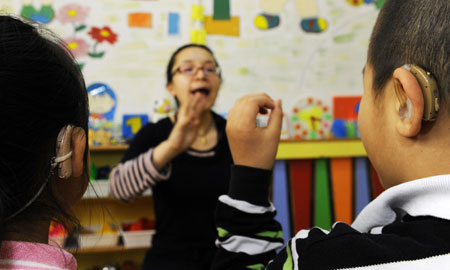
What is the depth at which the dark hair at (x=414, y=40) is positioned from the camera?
1.60 feet

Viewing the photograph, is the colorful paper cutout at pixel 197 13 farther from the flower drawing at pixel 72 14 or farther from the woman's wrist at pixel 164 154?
the woman's wrist at pixel 164 154

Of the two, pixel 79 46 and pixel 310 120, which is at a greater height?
pixel 79 46

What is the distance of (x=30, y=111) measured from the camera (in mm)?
445

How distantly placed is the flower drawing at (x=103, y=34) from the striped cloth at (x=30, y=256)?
2.48 metres

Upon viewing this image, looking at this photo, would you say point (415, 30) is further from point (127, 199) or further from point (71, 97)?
point (127, 199)

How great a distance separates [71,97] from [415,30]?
41 centimetres

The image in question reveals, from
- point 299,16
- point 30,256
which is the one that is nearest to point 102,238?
point 299,16

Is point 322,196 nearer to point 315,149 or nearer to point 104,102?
point 315,149

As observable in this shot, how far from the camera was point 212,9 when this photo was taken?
289cm

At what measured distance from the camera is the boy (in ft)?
1.48

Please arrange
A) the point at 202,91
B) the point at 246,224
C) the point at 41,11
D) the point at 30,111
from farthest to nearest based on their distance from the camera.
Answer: the point at 41,11
the point at 202,91
the point at 246,224
the point at 30,111

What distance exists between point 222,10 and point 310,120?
3.10 ft

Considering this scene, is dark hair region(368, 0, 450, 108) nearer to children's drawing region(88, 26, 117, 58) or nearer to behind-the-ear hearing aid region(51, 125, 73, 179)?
behind-the-ear hearing aid region(51, 125, 73, 179)

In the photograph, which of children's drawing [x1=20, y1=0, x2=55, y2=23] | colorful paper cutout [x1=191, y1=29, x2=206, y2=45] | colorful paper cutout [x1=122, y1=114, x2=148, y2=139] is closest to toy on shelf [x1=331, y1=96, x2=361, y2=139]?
colorful paper cutout [x1=191, y1=29, x2=206, y2=45]
